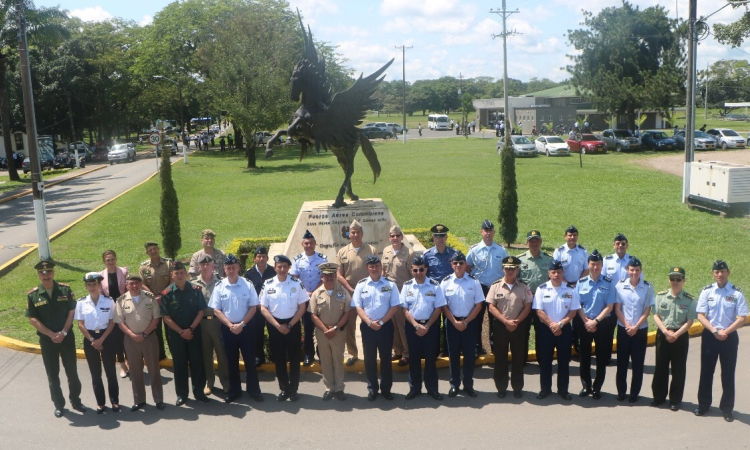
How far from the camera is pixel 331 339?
7.42m

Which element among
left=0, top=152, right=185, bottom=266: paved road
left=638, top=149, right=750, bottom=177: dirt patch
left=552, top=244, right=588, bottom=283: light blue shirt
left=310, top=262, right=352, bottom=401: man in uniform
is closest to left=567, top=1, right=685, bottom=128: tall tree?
Answer: left=638, top=149, right=750, bottom=177: dirt patch

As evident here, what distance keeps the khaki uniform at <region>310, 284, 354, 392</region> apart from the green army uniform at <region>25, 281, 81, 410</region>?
2517mm

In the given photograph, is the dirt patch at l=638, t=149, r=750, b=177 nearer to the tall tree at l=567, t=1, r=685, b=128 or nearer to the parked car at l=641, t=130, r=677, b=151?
the parked car at l=641, t=130, r=677, b=151

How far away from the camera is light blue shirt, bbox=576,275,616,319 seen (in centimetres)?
724

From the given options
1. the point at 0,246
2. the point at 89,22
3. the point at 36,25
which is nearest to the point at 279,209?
the point at 0,246

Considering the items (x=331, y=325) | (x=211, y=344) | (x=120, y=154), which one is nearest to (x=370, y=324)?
(x=331, y=325)

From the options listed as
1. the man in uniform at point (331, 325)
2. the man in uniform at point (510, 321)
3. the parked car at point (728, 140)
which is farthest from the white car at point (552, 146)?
the man in uniform at point (331, 325)

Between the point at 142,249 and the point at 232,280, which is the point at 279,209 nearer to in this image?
the point at 142,249

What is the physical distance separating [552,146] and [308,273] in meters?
31.4

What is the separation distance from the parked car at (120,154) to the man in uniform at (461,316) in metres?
42.7

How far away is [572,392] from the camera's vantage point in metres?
7.50

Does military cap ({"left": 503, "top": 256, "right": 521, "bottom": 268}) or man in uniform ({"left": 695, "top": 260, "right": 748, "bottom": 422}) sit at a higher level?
military cap ({"left": 503, "top": 256, "right": 521, "bottom": 268})

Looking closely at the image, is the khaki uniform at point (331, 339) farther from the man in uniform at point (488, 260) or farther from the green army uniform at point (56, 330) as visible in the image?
the green army uniform at point (56, 330)

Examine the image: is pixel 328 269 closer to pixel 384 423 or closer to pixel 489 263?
pixel 384 423
